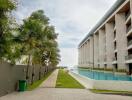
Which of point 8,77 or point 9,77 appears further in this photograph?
point 9,77

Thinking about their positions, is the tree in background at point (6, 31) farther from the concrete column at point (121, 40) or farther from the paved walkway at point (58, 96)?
the concrete column at point (121, 40)

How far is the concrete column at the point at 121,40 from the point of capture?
5019 cm

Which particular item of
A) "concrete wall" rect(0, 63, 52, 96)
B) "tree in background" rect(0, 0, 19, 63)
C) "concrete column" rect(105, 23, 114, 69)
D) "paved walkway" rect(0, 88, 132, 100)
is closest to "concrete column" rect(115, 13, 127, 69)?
"concrete column" rect(105, 23, 114, 69)

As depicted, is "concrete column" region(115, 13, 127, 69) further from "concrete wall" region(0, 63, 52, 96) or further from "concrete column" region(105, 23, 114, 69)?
"concrete wall" region(0, 63, 52, 96)

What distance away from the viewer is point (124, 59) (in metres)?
Result: 49.6

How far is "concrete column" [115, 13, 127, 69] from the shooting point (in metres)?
50.2

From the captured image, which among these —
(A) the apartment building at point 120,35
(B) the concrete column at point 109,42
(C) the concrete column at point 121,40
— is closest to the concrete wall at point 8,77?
(A) the apartment building at point 120,35

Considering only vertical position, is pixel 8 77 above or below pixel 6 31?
below

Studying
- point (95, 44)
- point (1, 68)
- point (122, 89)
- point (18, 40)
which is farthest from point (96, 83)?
point (95, 44)

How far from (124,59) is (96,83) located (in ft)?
93.2

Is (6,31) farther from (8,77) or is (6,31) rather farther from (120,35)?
(120,35)

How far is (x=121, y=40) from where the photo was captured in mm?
51312

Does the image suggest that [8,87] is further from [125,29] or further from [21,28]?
[125,29]

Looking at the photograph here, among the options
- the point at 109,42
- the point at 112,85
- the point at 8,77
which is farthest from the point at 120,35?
the point at 8,77
